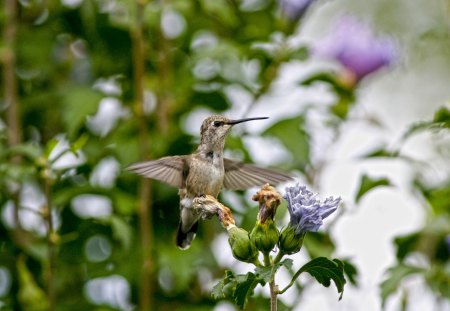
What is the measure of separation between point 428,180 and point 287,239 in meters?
1.86

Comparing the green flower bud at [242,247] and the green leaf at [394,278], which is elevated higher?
the green flower bud at [242,247]

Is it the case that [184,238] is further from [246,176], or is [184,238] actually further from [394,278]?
[394,278]

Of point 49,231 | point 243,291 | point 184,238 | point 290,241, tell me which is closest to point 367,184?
point 184,238

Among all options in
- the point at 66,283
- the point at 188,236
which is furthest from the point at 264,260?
the point at 66,283

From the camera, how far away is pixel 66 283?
3.57 metres

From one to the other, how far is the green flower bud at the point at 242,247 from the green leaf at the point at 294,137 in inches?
54.3

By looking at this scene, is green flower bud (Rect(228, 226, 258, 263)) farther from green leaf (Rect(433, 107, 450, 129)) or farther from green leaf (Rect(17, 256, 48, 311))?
green leaf (Rect(17, 256, 48, 311))

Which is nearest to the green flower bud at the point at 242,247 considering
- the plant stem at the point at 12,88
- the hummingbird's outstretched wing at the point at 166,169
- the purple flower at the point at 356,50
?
the hummingbird's outstretched wing at the point at 166,169

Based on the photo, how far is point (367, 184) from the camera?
3191 millimetres

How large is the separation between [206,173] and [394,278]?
0.68m

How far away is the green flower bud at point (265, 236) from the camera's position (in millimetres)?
2004

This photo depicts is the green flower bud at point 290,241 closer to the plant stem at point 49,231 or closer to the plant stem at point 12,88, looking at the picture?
the plant stem at point 49,231

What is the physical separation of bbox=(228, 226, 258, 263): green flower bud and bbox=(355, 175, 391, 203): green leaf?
1230 millimetres

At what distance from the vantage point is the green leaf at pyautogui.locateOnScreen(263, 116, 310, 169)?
11.2 ft
